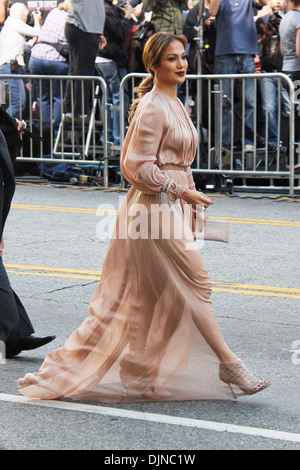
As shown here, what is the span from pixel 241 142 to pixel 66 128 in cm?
271

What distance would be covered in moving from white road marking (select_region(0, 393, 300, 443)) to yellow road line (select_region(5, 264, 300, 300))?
2.76 m

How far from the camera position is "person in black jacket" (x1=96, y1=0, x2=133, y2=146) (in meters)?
13.7

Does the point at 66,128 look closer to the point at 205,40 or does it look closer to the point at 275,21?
the point at 205,40

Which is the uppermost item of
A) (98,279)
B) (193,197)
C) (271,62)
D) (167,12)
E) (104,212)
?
(167,12)

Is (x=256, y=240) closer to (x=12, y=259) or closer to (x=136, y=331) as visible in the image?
(x=12, y=259)

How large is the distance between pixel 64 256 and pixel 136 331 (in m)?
3.98

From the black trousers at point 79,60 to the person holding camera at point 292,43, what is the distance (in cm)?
256

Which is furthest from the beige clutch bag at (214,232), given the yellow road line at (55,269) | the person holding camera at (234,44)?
the person holding camera at (234,44)

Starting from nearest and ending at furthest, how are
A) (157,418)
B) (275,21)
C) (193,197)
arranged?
(157,418), (193,197), (275,21)

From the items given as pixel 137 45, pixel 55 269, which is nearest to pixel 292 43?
pixel 137 45

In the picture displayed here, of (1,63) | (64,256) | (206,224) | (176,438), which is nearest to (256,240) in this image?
(64,256)

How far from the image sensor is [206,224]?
508 cm

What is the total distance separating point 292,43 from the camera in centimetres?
1255

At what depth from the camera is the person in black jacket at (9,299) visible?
Result: 5562 mm
